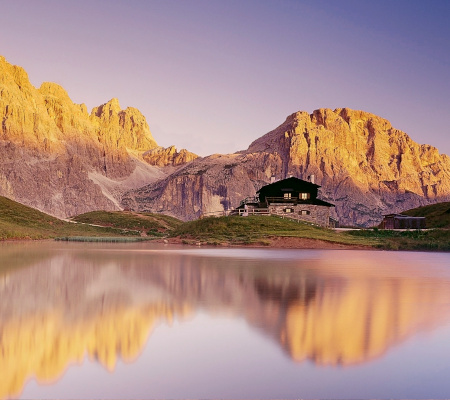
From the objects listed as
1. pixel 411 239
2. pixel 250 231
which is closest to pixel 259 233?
pixel 250 231

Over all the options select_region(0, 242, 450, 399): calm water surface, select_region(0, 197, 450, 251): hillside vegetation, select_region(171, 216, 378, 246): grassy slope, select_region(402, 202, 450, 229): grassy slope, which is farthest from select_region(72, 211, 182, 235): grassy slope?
select_region(0, 242, 450, 399): calm water surface

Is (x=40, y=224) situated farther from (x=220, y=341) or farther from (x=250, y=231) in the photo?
(x=220, y=341)

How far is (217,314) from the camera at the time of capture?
10.9 meters

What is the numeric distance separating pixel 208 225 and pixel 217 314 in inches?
1851

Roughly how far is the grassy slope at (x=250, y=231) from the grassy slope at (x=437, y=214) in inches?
945

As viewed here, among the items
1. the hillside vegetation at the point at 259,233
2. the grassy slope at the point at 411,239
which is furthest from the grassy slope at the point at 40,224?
the grassy slope at the point at 411,239

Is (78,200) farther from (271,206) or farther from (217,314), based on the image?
(217,314)

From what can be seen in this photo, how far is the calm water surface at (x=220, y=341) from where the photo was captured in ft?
20.2

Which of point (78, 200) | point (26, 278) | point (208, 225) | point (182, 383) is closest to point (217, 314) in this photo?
point (182, 383)

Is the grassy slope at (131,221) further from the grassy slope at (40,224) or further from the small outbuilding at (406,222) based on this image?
the small outbuilding at (406,222)

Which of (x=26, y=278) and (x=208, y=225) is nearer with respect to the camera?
(x=26, y=278)

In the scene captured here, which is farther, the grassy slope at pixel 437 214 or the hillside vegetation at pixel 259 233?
the grassy slope at pixel 437 214

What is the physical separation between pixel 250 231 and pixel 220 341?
46.9 m

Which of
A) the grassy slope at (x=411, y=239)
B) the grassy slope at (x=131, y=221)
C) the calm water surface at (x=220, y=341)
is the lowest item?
the calm water surface at (x=220, y=341)
